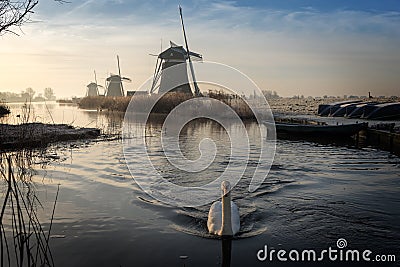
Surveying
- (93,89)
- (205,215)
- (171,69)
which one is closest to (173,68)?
(171,69)

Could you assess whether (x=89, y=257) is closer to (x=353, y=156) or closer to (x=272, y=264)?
(x=272, y=264)

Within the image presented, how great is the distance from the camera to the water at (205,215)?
5.75 m

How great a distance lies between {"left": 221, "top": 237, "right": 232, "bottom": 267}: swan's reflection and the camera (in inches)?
214

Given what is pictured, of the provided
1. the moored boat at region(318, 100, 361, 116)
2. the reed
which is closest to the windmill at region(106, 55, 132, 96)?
the moored boat at region(318, 100, 361, 116)

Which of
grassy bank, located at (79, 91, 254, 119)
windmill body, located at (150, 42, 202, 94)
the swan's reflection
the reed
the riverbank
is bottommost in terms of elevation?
the swan's reflection

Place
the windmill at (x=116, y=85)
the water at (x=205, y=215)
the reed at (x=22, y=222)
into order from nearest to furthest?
1. the reed at (x=22, y=222)
2. the water at (x=205, y=215)
3. the windmill at (x=116, y=85)

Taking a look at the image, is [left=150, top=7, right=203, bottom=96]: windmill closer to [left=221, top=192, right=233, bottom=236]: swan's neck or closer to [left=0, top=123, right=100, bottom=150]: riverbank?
[left=0, top=123, right=100, bottom=150]: riverbank

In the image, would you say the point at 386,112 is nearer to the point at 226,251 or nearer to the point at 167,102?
the point at 167,102

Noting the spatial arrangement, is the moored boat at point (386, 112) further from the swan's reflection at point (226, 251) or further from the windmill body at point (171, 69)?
the swan's reflection at point (226, 251)

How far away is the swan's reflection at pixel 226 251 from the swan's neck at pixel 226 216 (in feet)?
0.34

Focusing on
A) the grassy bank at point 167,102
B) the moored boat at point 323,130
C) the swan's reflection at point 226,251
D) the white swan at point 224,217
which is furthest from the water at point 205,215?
the grassy bank at point 167,102
